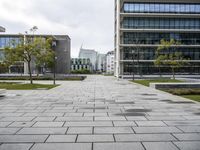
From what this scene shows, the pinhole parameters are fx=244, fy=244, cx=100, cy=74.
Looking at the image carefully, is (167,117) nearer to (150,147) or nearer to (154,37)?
(150,147)

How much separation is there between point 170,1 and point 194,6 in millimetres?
6138

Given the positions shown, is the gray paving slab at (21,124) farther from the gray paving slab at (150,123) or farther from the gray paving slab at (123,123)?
the gray paving slab at (150,123)

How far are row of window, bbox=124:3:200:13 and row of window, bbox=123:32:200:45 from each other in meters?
5.41

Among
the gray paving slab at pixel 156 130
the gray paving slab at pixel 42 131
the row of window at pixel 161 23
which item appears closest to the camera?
the gray paving slab at pixel 42 131

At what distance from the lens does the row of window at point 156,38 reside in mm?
58531

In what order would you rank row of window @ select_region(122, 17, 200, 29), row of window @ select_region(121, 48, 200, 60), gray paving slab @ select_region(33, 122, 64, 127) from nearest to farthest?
gray paving slab @ select_region(33, 122, 64, 127)
row of window @ select_region(122, 17, 200, 29)
row of window @ select_region(121, 48, 200, 60)

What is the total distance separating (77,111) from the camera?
Result: 10695 millimetres

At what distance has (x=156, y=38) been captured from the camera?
5891 cm

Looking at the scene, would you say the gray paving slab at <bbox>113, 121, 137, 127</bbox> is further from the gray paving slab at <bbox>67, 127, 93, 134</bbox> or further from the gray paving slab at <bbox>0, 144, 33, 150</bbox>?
the gray paving slab at <bbox>0, 144, 33, 150</bbox>

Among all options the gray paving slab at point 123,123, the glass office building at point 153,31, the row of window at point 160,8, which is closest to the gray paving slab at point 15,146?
the gray paving slab at point 123,123

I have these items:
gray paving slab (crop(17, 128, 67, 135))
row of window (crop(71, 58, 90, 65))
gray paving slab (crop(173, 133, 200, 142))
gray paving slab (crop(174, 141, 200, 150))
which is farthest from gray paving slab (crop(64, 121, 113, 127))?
row of window (crop(71, 58, 90, 65))

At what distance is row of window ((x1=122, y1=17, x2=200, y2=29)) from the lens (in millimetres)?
58106

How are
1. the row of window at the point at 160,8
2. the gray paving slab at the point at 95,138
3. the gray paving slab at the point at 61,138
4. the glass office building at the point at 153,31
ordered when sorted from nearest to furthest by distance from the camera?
the gray paving slab at the point at 61,138, the gray paving slab at the point at 95,138, the row of window at the point at 160,8, the glass office building at the point at 153,31

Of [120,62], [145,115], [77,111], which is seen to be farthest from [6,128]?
[120,62]
